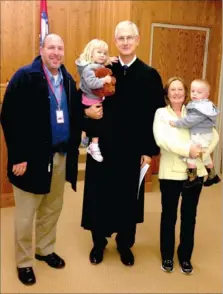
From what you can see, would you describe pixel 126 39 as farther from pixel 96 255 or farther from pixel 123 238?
pixel 96 255

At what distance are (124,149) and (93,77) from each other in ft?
1.68

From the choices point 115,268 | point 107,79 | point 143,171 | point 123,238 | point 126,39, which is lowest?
point 115,268

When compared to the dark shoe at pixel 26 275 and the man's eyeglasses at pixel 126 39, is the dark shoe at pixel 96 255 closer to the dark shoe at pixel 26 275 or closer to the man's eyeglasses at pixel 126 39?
the dark shoe at pixel 26 275

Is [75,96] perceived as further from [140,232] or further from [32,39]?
[32,39]

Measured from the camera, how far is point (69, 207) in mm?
3623

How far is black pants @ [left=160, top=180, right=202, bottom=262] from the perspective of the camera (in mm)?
2379

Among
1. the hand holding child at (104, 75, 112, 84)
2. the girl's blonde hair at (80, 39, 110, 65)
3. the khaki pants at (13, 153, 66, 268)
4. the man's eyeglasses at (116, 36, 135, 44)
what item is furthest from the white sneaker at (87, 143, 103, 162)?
the man's eyeglasses at (116, 36, 135, 44)

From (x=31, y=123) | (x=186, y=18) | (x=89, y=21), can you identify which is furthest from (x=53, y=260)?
(x=89, y=21)

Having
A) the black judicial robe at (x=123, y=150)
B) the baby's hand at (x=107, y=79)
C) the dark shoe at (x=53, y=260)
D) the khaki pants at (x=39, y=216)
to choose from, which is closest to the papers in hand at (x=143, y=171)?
the black judicial robe at (x=123, y=150)

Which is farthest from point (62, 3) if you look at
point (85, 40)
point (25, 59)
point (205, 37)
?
point (205, 37)

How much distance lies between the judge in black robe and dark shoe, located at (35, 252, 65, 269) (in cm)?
22

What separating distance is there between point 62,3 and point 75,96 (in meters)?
3.16

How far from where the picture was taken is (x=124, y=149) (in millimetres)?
2436

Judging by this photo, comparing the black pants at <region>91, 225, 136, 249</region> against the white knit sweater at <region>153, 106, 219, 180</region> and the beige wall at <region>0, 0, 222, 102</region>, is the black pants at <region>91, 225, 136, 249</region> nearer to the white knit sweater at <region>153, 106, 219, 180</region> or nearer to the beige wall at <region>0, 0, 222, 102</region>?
the white knit sweater at <region>153, 106, 219, 180</region>
